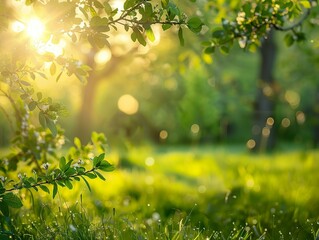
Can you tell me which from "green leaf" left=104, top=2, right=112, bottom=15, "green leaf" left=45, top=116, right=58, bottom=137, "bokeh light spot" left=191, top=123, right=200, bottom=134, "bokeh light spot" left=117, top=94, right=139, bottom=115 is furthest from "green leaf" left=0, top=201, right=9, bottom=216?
"bokeh light spot" left=117, top=94, right=139, bottom=115

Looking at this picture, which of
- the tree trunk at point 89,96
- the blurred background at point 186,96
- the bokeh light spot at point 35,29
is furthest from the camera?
the blurred background at point 186,96

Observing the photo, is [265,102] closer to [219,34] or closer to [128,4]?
[219,34]

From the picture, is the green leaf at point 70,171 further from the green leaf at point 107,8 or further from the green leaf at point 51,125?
the green leaf at point 107,8

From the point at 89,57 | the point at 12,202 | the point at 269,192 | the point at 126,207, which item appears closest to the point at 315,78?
the point at 89,57

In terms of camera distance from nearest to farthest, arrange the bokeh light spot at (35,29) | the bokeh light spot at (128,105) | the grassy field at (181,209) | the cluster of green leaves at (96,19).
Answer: the cluster of green leaves at (96,19) < the bokeh light spot at (35,29) < the grassy field at (181,209) < the bokeh light spot at (128,105)

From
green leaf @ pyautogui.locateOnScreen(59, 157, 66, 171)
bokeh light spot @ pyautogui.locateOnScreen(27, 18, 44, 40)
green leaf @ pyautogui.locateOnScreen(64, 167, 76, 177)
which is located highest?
bokeh light spot @ pyautogui.locateOnScreen(27, 18, 44, 40)

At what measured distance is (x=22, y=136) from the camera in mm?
4695

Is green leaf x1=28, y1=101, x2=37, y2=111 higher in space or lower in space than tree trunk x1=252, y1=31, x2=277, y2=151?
higher

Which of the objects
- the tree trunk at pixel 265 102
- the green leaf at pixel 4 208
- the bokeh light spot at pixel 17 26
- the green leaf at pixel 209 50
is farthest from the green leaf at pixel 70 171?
the tree trunk at pixel 265 102

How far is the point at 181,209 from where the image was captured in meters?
5.93

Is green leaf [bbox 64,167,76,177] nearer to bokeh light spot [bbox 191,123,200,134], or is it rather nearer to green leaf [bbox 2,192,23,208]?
green leaf [bbox 2,192,23,208]

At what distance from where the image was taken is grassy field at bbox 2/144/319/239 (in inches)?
149

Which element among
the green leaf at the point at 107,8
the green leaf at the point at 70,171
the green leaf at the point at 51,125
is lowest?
the green leaf at the point at 70,171

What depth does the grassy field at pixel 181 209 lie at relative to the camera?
379 centimetres
